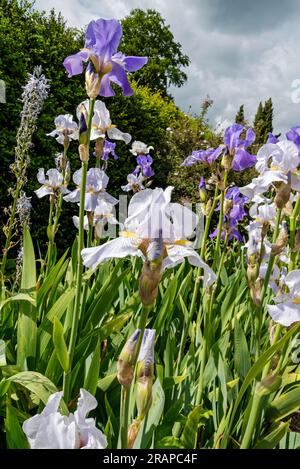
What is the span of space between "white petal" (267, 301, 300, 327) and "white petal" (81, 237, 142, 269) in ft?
2.22

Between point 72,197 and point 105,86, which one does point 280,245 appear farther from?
point 72,197

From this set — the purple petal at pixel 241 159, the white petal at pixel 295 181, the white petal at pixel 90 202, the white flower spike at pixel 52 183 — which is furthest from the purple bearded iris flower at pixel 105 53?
the white flower spike at pixel 52 183

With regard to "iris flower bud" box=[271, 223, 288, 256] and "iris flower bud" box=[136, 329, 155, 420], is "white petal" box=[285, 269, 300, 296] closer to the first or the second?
"iris flower bud" box=[271, 223, 288, 256]

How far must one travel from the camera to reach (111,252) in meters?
0.98

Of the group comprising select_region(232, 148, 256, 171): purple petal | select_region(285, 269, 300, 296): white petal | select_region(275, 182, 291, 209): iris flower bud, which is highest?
select_region(232, 148, 256, 171): purple petal

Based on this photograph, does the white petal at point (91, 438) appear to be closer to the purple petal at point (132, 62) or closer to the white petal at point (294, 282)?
the white petal at point (294, 282)

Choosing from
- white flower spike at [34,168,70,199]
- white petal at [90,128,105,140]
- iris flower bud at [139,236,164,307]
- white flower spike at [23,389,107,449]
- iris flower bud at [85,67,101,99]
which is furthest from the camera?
white flower spike at [34,168,70,199]

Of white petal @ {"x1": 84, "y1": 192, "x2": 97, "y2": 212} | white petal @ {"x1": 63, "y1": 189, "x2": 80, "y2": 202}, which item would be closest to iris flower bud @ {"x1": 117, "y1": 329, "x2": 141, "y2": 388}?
white petal @ {"x1": 84, "y1": 192, "x2": 97, "y2": 212}

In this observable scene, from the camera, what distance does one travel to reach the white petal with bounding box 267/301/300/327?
142 cm

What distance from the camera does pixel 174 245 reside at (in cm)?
99

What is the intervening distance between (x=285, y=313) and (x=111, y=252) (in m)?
0.77

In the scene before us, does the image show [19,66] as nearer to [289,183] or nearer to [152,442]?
[289,183]

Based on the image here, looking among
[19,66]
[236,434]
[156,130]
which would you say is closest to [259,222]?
→ [236,434]
